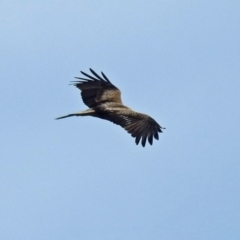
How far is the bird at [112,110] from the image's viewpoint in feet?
120

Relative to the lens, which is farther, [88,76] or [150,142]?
[88,76]

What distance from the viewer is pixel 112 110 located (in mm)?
38219

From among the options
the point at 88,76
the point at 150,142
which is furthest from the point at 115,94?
the point at 150,142

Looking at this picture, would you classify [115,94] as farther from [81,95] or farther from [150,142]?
[150,142]

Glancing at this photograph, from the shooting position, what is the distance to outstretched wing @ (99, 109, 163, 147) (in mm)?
36281

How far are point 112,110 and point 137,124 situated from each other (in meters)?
1.58

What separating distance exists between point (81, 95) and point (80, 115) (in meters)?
1.19

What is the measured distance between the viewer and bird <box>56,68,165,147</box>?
36.5 m

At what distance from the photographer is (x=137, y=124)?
121 feet

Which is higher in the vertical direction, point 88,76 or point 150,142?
point 88,76

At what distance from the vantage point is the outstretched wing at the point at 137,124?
119 ft

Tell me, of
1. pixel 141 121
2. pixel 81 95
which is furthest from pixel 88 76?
pixel 141 121

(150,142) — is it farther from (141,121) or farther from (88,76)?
(88,76)

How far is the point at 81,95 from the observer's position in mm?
39219
